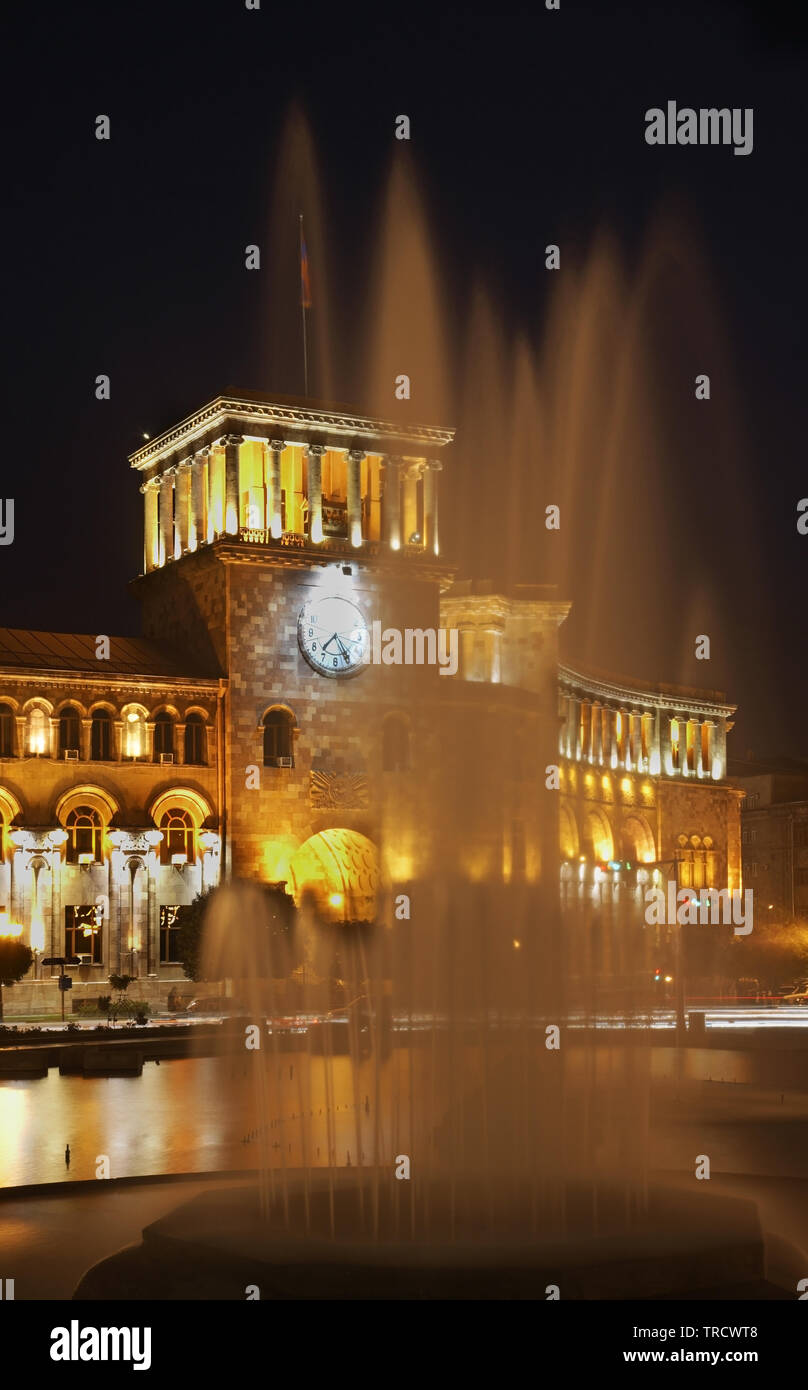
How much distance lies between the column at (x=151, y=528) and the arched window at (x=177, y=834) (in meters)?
11.8

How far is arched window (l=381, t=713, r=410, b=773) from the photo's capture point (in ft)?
213

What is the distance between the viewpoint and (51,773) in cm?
5747

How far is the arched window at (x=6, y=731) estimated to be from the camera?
5672 cm

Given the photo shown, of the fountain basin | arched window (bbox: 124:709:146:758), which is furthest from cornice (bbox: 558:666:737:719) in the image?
the fountain basin

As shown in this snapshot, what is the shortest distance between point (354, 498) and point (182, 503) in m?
6.36

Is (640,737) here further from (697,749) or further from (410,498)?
(410,498)

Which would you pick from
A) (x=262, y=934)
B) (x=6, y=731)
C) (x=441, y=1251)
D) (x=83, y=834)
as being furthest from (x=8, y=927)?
(x=441, y=1251)

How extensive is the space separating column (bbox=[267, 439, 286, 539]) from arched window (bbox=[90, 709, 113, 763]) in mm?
8915

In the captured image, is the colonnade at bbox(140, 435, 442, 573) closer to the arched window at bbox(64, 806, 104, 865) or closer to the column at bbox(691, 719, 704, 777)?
the arched window at bbox(64, 806, 104, 865)

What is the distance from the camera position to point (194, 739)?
6112 centimetres

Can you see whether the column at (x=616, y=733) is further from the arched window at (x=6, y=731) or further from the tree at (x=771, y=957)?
the arched window at (x=6, y=731)
